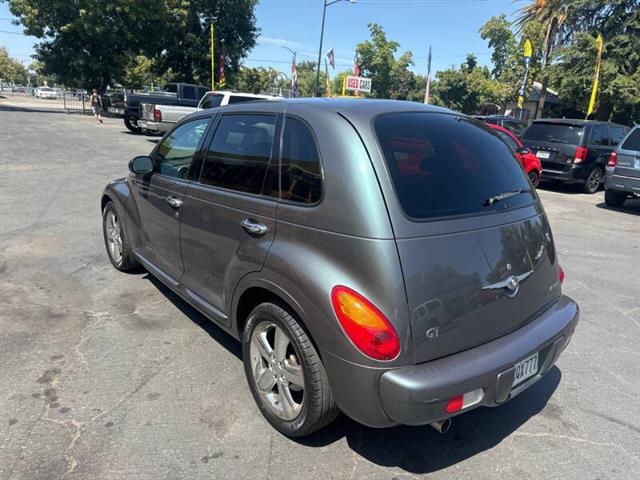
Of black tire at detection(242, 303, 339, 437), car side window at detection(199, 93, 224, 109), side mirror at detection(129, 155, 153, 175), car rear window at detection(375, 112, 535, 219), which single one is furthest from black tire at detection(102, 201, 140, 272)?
car side window at detection(199, 93, 224, 109)

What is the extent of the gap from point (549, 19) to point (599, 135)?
2337 centimetres

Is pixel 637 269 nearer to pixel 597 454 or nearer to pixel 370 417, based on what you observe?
pixel 597 454

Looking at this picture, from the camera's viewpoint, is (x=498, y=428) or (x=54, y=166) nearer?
(x=498, y=428)

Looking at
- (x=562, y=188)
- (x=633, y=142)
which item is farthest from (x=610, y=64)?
(x=633, y=142)

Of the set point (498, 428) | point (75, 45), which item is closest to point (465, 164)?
point (498, 428)

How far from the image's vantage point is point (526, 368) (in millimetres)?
2463

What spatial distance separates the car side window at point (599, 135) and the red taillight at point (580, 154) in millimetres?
379

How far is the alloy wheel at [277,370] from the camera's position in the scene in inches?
101

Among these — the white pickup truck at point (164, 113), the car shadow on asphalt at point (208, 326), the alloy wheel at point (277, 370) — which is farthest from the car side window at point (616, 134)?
the alloy wheel at point (277, 370)

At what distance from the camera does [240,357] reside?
349cm

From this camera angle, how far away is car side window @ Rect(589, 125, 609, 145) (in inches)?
461

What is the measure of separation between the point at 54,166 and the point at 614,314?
11181mm

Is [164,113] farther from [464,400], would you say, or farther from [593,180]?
[464,400]

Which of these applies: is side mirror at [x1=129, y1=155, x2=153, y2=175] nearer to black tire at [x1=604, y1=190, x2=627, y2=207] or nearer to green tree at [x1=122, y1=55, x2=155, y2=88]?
black tire at [x1=604, y1=190, x2=627, y2=207]
